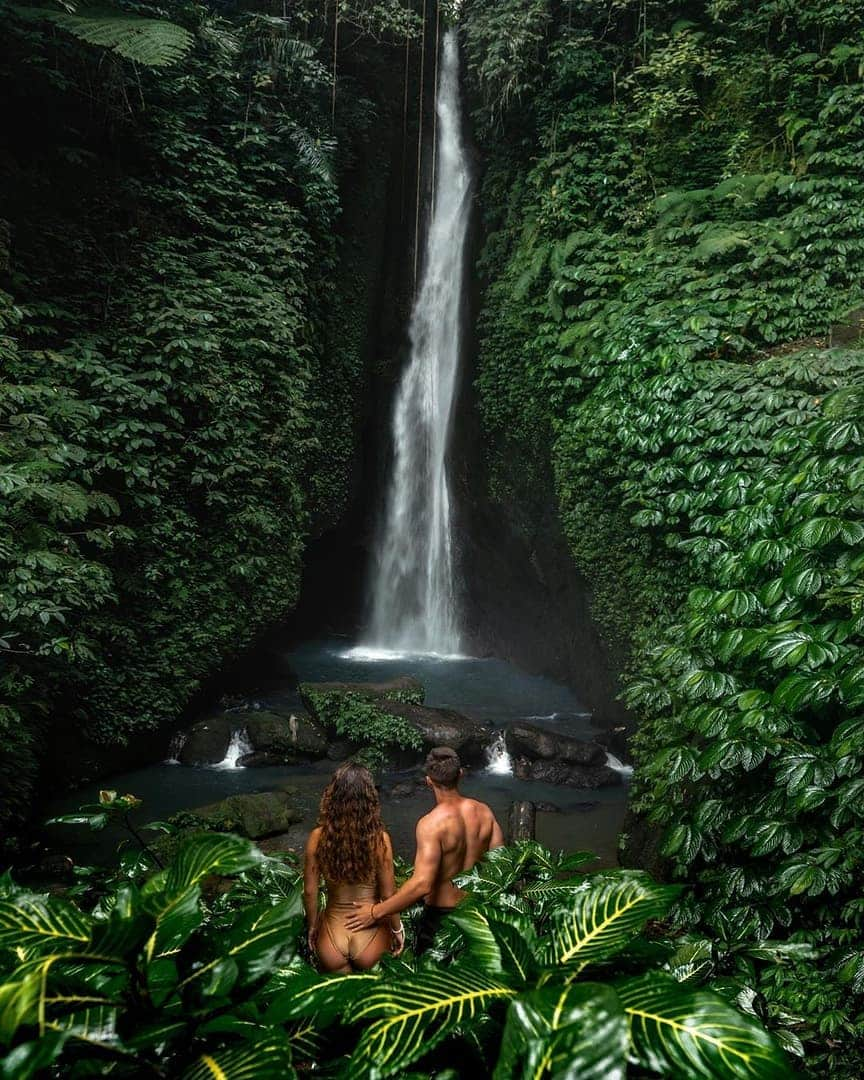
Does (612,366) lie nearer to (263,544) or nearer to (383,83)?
(263,544)

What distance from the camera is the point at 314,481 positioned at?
12.1 meters

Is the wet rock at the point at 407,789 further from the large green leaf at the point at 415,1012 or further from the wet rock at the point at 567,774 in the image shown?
the large green leaf at the point at 415,1012

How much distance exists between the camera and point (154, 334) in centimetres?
832

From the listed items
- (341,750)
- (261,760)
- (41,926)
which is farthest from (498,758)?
(41,926)

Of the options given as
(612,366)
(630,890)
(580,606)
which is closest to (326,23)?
(612,366)

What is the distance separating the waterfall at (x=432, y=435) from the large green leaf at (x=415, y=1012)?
13.6m

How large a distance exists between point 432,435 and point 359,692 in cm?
673

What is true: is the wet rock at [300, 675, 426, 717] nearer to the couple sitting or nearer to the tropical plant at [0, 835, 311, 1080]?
the couple sitting

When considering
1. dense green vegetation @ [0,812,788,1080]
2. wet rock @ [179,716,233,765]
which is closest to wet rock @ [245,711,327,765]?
wet rock @ [179,716,233,765]

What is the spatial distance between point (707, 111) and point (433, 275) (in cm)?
689

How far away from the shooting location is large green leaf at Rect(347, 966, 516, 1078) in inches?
33.7

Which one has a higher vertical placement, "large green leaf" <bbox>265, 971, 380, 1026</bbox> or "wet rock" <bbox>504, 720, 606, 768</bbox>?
"large green leaf" <bbox>265, 971, 380, 1026</bbox>

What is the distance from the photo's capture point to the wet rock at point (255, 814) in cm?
680

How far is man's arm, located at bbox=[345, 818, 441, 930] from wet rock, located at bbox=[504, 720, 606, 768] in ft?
19.7
